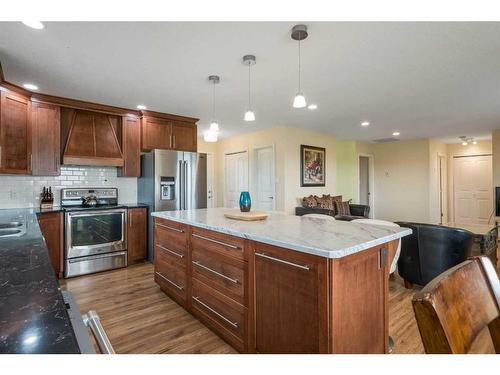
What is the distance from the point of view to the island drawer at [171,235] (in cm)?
246

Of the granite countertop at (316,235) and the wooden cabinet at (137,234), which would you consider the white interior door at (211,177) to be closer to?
the wooden cabinet at (137,234)

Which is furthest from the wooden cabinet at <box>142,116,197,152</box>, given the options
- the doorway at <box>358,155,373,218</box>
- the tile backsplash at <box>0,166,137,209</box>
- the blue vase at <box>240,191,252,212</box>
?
the doorway at <box>358,155,373,218</box>

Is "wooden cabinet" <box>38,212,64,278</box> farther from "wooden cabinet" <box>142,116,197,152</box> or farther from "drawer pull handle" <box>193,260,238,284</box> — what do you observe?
"drawer pull handle" <box>193,260,238,284</box>

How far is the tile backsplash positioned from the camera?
3.53m

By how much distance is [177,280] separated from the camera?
8.49 feet

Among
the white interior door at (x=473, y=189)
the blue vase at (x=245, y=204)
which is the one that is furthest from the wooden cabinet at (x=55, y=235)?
the white interior door at (x=473, y=189)

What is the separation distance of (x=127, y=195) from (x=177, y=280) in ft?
8.05

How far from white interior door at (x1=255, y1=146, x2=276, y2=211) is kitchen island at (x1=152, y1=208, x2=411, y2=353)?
11.1 feet

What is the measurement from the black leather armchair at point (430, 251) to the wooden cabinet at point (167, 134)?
3.51 metres

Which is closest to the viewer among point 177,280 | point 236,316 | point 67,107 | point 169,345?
point 236,316

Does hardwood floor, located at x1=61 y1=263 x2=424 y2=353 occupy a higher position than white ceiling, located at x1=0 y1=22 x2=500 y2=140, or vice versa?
white ceiling, located at x1=0 y1=22 x2=500 y2=140

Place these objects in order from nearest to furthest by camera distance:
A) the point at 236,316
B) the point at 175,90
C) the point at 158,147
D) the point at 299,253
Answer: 1. the point at 299,253
2. the point at 236,316
3. the point at 175,90
4. the point at 158,147
